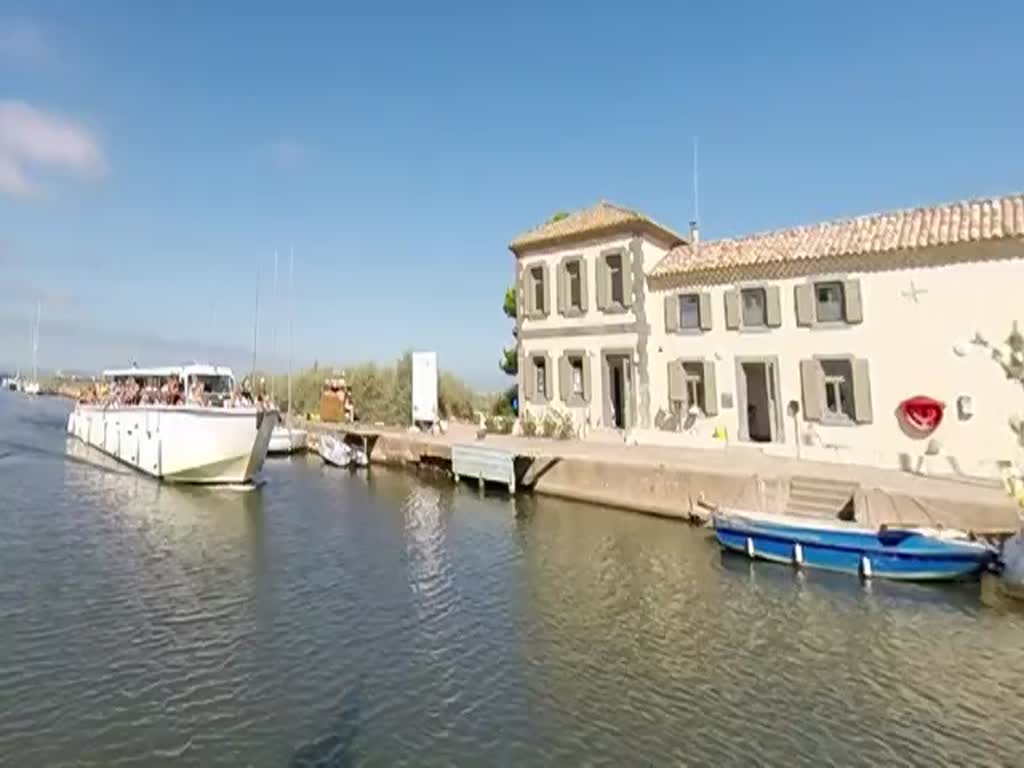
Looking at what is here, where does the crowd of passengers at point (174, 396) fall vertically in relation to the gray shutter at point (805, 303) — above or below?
below

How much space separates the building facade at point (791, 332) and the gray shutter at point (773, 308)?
0.06m

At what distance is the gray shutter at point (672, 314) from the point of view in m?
20.8

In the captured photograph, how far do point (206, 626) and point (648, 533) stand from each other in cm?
959

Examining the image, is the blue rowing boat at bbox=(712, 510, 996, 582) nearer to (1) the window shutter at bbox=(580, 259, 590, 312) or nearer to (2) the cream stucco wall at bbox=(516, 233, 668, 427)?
(2) the cream stucco wall at bbox=(516, 233, 668, 427)

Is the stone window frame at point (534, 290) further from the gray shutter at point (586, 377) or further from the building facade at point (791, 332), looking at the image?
the gray shutter at point (586, 377)

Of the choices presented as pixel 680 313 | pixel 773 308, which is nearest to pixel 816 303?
pixel 773 308

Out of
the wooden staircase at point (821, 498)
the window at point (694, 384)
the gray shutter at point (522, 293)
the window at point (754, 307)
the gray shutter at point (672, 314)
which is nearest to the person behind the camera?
the wooden staircase at point (821, 498)

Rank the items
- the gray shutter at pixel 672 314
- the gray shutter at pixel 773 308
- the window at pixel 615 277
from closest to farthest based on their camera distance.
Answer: the gray shutter at pixel 773 308 → the gray shutter at pixel 672 314 → the window at pixel 615 277

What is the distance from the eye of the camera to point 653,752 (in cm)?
583

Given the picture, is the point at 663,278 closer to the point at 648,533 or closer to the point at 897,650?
the point at 648,533

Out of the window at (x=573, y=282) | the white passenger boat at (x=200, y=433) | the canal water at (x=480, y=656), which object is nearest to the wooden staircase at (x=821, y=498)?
the canal water at (x=480, y=656)

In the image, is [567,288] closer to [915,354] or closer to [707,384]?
[707,384]

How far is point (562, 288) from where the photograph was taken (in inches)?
917

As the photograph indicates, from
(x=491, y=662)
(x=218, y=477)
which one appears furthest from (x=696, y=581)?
(x=218, y=477)
